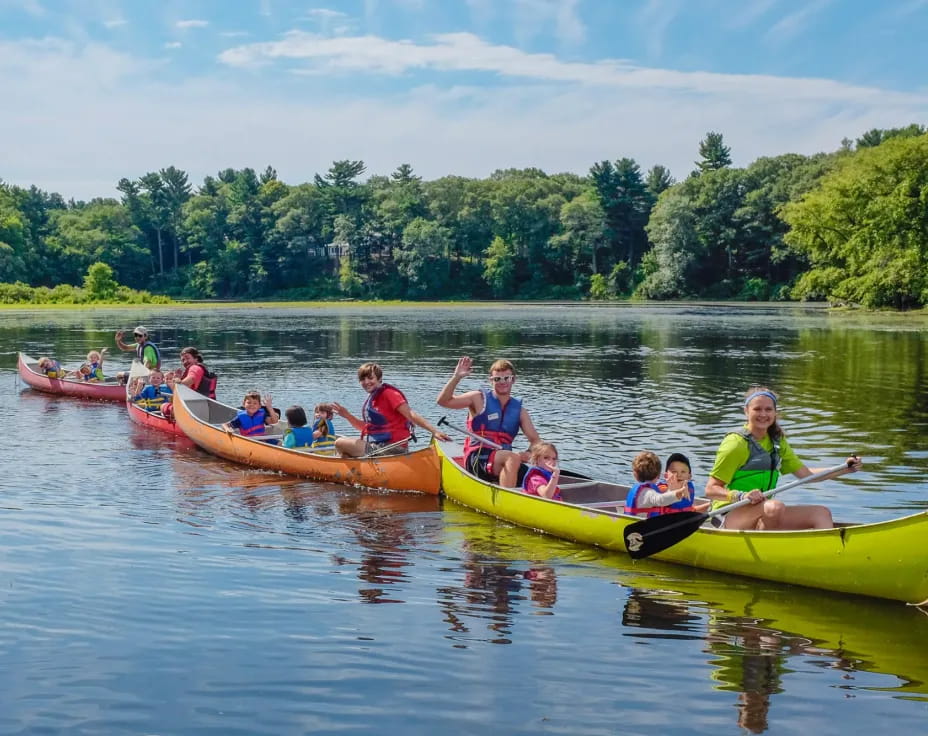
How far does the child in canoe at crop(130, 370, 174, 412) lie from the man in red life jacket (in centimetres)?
772

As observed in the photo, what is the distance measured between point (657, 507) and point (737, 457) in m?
1.14

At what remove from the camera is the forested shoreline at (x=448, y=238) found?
96.7 metres

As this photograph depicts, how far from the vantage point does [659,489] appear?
34.7 feet

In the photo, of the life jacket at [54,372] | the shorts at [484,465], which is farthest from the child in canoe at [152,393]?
the shorts at [484,465]

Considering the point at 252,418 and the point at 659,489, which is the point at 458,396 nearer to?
the point at 659,489

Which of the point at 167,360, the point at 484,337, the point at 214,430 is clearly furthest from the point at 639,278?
the point at 214,430

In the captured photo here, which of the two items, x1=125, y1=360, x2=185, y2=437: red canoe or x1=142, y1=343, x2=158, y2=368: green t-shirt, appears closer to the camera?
x1=125, y1=360, x2=185, y2=437: red canoe

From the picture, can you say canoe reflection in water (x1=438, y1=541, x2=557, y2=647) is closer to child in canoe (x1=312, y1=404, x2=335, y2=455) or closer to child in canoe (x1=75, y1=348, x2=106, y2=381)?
Answer: child in canoe (x1=312, y1=404, x2=335, y2=455)

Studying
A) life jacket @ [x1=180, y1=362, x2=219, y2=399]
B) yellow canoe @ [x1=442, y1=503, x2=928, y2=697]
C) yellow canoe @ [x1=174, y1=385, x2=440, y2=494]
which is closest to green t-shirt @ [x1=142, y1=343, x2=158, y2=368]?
life jacket @ [x1=180, y1=362, x2=219, y2=399]

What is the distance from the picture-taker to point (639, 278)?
10569cm

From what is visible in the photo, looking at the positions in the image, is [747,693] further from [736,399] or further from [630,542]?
[736,399]

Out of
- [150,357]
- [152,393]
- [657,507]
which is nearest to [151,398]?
[152,393]

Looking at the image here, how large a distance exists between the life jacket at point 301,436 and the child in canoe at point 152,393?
6261 mm

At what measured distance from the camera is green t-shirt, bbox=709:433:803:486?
9594 millimetres
